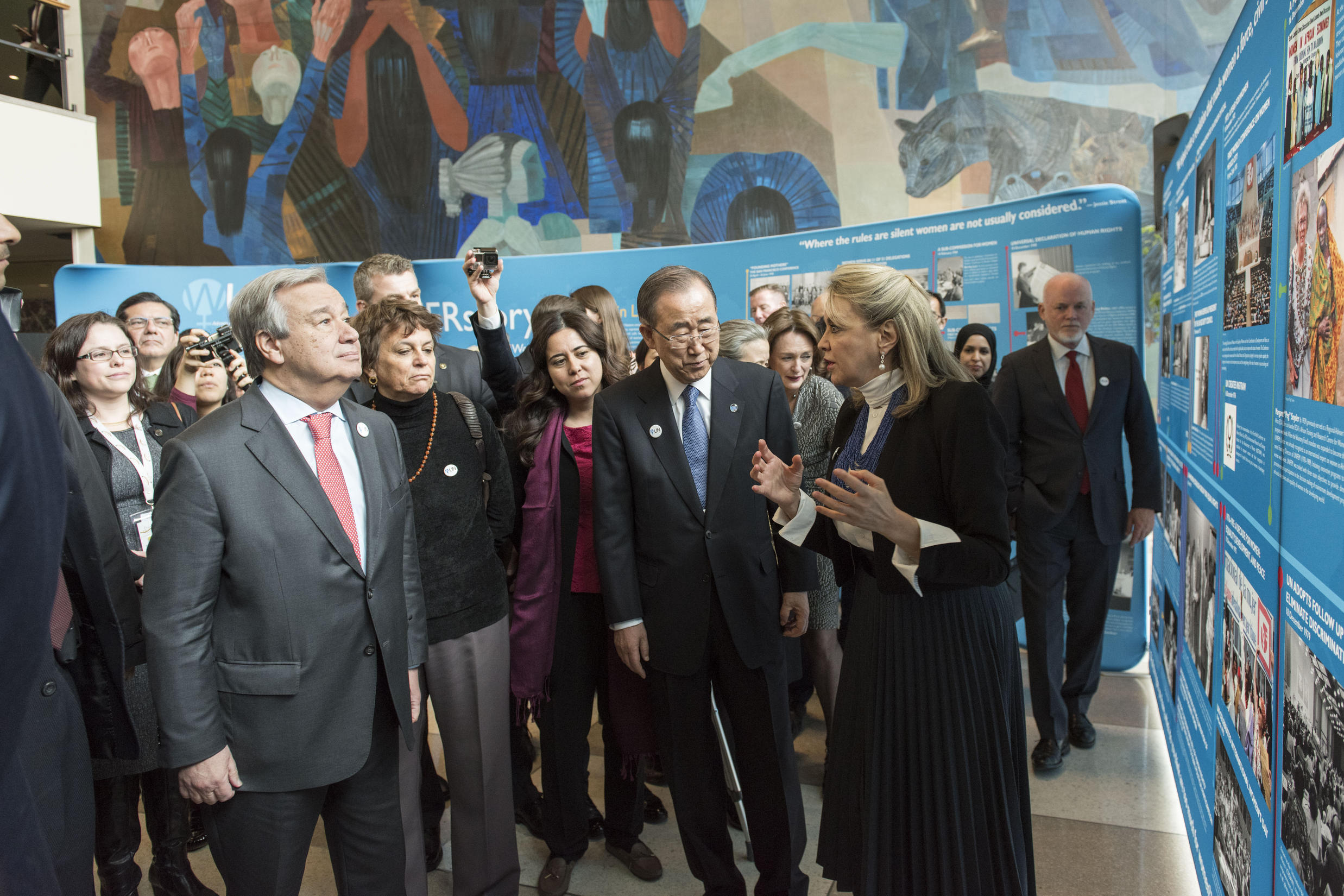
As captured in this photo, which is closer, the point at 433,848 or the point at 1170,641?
the point at 433,848

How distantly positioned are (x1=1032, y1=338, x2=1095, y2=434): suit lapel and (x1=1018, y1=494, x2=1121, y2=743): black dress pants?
36 centimetres

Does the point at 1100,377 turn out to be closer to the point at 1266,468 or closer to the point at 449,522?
the point at 1266,468

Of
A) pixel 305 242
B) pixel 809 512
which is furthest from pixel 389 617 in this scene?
pixel 305 242

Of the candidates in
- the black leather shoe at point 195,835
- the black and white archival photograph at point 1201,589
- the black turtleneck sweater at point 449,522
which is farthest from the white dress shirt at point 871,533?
the black leather shoe at point 195,835

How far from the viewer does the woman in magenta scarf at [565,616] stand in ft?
8.82

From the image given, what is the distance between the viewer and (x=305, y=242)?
916 centimetres

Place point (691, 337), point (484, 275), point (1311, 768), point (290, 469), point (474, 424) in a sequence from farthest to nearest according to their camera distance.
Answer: point (484, 275), point (474, 424), point (691, 337), point (290, 469), point (1311, 768)

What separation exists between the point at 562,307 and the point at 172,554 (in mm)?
1490

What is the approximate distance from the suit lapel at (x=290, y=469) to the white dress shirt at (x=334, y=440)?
2 cm

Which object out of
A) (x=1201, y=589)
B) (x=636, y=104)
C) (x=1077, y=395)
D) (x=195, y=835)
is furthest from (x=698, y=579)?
(x=636, y=104)

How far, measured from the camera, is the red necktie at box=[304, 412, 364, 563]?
192 cm

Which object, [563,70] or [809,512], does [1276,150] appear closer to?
[809,512]

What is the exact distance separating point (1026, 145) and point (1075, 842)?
565cm

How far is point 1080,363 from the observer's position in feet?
11.9
